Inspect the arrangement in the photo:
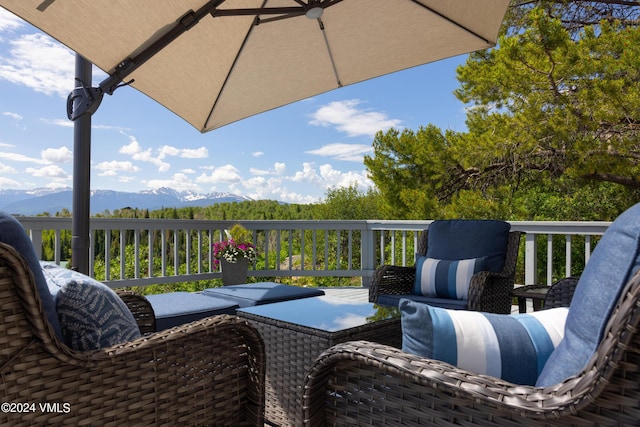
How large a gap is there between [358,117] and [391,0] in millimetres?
22643

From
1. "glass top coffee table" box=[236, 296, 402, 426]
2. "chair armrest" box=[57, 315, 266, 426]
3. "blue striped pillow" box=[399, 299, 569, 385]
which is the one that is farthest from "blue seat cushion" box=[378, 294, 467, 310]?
"blue striped pillow" box=[399, 299, 569, 385]

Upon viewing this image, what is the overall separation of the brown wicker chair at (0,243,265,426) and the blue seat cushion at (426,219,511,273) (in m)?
2.25

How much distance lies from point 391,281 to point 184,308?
4.98 ft

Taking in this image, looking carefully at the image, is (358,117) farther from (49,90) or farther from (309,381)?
(49,90)

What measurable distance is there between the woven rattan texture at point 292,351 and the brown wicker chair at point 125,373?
50 centimetres

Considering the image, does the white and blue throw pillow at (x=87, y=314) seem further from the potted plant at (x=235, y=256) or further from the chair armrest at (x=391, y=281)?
the potted plant at (x=235, y=256)

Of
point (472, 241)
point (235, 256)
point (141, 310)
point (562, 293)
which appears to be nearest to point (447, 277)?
point (472, 241)

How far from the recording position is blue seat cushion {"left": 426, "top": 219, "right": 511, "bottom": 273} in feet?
10.4

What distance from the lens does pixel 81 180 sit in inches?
111

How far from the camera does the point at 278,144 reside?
3434cm

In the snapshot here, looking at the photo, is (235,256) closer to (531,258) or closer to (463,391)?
(531,258)

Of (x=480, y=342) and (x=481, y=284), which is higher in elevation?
(x=480, y=342)

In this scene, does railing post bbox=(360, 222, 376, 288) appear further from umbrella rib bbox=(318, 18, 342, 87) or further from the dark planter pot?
umbrella rib bbox=(318, 18, 342, 87)

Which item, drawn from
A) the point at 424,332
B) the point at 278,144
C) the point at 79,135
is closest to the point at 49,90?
the point at 278,144
